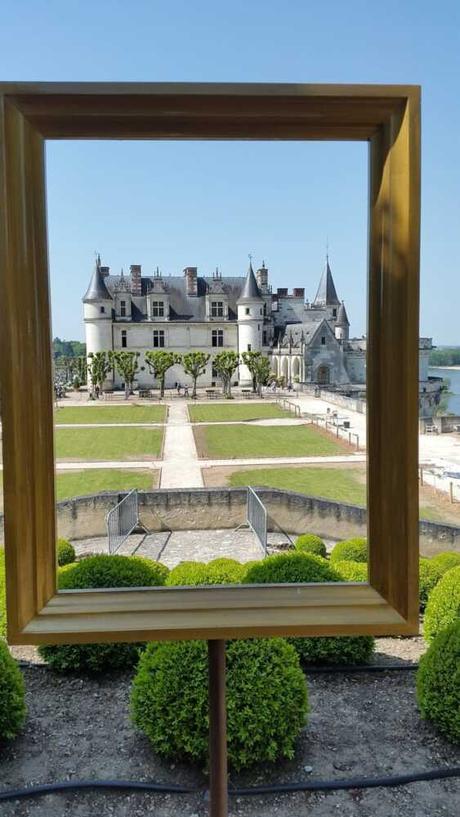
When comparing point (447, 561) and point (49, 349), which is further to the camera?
point (447, 561)

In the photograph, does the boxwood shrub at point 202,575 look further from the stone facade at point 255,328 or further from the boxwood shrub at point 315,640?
the stone facade at point 255,328

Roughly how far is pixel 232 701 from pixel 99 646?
1243 millimetres

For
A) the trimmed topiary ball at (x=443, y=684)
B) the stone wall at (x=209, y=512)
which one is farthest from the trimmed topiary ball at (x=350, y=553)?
the trimmed topiary ball at (x=443, y=684)

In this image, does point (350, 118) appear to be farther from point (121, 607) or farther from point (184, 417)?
point (184, 417)

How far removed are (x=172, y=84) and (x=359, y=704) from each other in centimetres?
361

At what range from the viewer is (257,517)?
8.23 meters

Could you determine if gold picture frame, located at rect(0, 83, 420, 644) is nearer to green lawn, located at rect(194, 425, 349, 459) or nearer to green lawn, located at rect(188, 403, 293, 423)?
green lawn, located at rect(188, 403, 293, 423)

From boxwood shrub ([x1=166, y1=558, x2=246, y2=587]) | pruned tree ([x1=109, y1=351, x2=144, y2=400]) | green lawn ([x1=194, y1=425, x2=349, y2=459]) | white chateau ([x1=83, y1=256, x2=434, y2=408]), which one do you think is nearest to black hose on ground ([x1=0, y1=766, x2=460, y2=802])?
boxwood shrub ([x1=166, y1=558, x2=246, y2=587])

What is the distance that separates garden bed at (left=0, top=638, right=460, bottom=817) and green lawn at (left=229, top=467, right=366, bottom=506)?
435 cm

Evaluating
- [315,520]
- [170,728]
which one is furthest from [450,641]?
[315,520]

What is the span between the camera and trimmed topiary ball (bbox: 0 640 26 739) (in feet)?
10.3

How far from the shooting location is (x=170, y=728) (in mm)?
2986

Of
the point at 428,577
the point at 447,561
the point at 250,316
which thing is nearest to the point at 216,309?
the point at 250,316

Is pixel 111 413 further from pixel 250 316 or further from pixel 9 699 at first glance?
pixel 9 699
